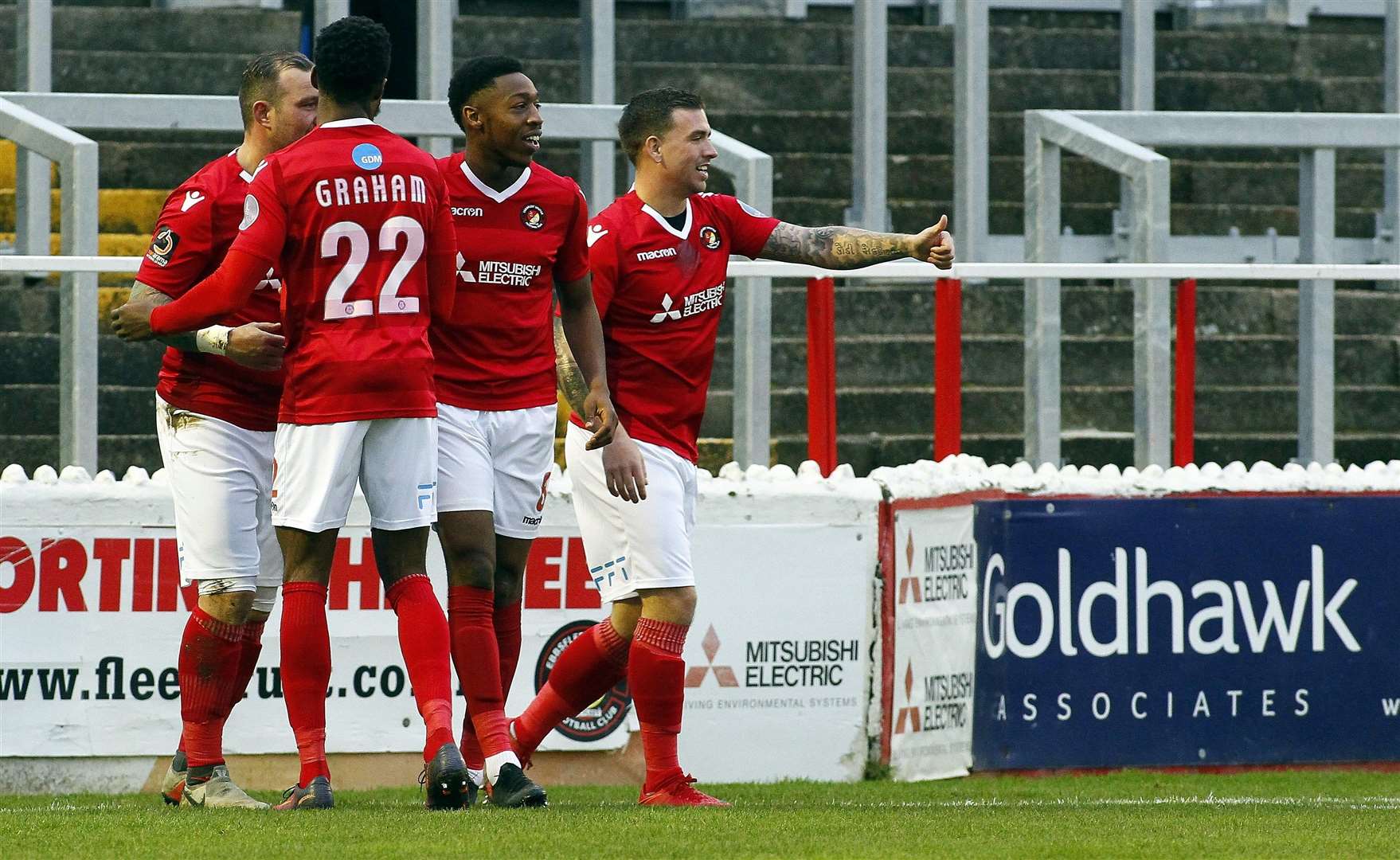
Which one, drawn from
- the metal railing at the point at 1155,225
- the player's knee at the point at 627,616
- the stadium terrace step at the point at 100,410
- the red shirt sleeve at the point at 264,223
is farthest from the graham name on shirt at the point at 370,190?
the stadium terrace step at the point at 100,410

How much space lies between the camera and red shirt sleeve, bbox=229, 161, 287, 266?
5.42 meters

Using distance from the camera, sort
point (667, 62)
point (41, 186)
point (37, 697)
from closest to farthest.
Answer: point (37, 697), point (41, 186), point (667, 62)

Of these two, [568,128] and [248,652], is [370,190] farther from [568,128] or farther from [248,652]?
[568,128]

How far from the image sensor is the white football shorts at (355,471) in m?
5.49

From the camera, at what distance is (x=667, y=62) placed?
13.8 m

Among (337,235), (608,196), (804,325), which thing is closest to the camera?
(337,235)

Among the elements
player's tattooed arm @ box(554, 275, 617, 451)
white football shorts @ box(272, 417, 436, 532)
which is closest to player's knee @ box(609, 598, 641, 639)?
player's tattooed arm @ box(554, 275, 617, 451)

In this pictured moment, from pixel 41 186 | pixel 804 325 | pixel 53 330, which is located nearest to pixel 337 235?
pixel 41 186

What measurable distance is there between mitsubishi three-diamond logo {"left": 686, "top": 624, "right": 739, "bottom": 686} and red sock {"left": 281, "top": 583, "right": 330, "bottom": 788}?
2.31 metres

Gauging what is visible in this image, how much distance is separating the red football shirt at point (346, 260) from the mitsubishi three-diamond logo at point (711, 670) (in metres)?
2.48

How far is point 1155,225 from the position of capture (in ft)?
28.8

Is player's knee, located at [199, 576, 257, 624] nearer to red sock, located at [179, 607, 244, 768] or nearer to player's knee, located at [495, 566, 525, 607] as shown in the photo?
red sock, located at [179, 607, 244, 768]

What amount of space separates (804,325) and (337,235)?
5870 mm

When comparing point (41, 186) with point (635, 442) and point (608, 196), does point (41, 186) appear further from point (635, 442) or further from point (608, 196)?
point (635, 442)
